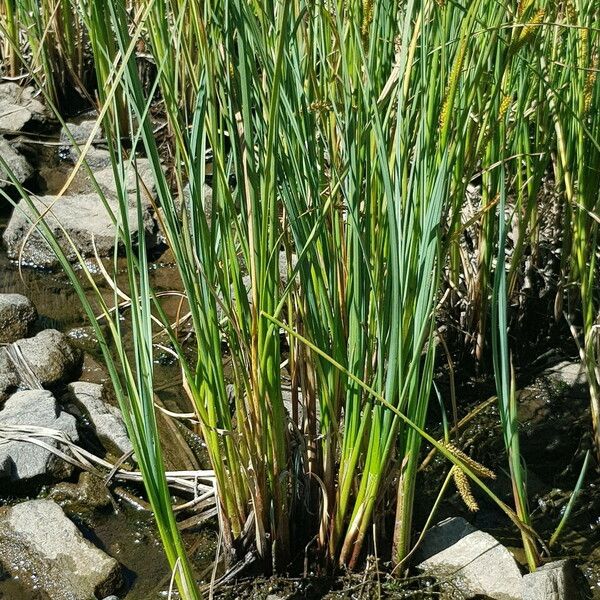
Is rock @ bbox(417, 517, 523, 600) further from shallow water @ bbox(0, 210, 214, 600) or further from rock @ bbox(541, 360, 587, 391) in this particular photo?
rock @ bbox(541, 360, 587, 391)

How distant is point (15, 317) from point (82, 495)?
829mm

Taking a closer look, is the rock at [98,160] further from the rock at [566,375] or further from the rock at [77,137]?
the rock at [566,375]

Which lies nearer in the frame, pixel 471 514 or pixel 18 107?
pixel 471 514

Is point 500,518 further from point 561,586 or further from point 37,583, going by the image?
point 37,583

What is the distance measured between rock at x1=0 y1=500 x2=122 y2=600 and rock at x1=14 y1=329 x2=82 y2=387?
556 mm

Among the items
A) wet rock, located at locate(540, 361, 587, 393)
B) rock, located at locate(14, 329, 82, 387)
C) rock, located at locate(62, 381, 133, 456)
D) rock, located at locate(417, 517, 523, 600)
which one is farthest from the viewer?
rock, located at locate(14, 329, 82, 387)

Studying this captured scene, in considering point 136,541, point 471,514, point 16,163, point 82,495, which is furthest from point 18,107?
point 471,514

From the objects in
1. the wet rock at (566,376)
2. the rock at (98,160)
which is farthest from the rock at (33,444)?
the rock at (98,160)

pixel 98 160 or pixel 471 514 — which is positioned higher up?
pixel 98 160

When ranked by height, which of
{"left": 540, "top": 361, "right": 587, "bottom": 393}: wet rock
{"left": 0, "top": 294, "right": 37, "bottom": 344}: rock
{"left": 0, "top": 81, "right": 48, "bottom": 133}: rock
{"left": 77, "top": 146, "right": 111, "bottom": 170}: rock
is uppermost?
{"left": 0, "top": 81, "right": 48, "bottom": 133}: rock

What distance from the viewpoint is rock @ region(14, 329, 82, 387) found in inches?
93.4

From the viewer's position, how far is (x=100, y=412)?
2.21 metres

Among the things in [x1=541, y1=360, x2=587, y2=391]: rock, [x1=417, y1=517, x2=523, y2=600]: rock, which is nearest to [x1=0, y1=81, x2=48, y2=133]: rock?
[x1=541, y1=360, x2=587, y2=391]: rock

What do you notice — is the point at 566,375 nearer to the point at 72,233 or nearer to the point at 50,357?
the point at 50,357
